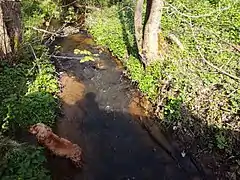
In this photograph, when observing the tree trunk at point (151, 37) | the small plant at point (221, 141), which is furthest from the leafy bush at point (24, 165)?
the tree trunk at point (151, 37)

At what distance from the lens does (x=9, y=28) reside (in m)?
9.75

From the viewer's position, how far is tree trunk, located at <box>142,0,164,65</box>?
383 inches

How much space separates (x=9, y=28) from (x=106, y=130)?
4198mm

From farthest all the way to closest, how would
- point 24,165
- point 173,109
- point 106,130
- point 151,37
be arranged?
point 151,37
point 106,130
point 173,109
point 24,165

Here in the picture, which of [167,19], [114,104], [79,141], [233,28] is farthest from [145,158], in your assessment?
[167,19]

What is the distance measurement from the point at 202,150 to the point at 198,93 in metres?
1.48

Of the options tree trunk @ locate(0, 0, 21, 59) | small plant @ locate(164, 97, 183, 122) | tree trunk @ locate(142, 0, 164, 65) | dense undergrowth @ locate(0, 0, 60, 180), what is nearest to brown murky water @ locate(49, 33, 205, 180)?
dense undergrowth @ locate(0, 0, 60, 180)

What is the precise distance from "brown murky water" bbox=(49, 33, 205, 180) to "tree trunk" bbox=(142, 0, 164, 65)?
1.12 metres

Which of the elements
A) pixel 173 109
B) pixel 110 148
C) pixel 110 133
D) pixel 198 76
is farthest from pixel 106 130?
pixel 198 76

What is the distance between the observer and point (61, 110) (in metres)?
8.99

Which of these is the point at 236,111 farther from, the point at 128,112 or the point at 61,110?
the point at 61,110

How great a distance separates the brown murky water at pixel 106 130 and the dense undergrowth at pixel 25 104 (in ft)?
1.78

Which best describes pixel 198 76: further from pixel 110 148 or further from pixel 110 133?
pixel 110 148

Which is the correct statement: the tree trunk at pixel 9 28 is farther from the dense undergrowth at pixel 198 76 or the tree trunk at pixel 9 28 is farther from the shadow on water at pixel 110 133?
the dense undergrowth at pixel 198 76
